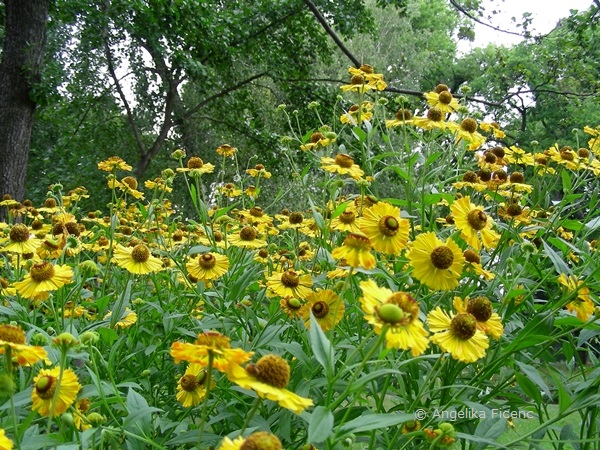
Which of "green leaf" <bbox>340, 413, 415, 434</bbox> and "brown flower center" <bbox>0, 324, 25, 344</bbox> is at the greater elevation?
"brown flower center" <bbox>0, 324, 25, 344</bbox>

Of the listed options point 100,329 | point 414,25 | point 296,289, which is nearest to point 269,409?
point 296,289

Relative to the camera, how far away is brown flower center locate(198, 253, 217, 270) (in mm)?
1380

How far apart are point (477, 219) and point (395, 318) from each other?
0.57 meters

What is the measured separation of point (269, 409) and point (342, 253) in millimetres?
351

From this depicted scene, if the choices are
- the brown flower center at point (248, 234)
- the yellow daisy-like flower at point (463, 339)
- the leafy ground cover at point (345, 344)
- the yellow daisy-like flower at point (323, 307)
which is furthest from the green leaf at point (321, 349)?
the brown flower center at point (248, 234)

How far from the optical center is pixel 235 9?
688cm

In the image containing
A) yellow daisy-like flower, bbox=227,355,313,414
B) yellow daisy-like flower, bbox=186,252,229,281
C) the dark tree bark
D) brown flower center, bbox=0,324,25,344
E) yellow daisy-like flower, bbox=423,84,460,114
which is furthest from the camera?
the dark tree bark

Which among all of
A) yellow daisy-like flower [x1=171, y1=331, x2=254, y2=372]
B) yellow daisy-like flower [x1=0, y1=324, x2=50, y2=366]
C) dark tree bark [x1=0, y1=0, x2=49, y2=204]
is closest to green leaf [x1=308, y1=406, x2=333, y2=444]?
yellow daisy-like flower [x1=171, y1=331, x2=254, y2=372]

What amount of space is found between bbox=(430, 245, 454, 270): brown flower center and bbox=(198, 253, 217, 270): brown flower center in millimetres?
582

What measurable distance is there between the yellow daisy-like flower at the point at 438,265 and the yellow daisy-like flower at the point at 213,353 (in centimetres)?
49

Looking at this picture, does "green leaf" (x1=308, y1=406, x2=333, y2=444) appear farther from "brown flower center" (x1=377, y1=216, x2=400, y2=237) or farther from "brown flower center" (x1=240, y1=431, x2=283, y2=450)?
"brown flower center" (x1=377, y1=216, x2=400, y2=237)

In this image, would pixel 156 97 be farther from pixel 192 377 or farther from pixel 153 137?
pixel 192 377

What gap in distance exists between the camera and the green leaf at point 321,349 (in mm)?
747

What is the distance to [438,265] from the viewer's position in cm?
105
